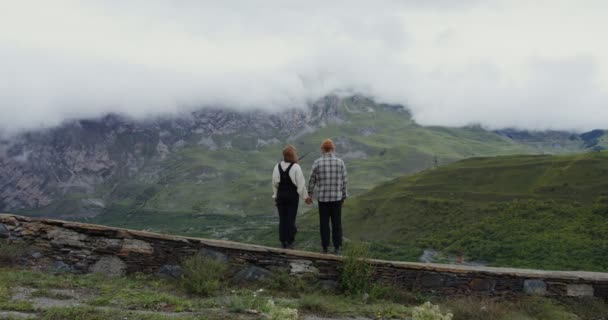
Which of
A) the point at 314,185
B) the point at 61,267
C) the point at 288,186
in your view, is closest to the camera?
the point at 61,267

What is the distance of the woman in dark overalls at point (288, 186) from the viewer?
45.3ft

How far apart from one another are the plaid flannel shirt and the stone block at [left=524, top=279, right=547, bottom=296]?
5.46m

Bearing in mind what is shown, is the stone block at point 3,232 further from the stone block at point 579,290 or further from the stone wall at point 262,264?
the stone block at point 579,290

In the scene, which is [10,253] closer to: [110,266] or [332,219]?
[110,266]

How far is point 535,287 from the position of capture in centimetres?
1302

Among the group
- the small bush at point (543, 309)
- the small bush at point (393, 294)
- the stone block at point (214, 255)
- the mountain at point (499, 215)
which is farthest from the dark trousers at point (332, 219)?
the mountain at point (499, 215)

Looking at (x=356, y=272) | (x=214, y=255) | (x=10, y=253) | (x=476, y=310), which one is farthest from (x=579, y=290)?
(x=10, y=253)

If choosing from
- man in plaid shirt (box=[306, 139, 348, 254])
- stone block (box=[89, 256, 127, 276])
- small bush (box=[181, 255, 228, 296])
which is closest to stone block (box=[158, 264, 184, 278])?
small bush (box=[181, 255, 228, 296])

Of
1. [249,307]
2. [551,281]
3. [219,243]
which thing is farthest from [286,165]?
[551,281]

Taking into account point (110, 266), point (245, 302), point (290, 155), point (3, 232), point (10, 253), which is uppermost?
point (290, 155)

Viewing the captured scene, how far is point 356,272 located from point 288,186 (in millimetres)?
3160

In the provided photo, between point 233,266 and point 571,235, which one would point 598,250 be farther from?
point 233,266

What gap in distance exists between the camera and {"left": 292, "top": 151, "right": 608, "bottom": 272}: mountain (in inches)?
3816

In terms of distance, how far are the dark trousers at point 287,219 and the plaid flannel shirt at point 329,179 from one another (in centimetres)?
65
